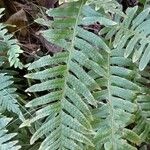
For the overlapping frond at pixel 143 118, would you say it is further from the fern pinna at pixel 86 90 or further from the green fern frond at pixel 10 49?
the green fern frond at pixel 10 49

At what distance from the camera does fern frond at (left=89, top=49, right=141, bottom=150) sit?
163 cm

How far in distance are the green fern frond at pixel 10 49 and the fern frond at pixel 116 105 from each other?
0.29 meters

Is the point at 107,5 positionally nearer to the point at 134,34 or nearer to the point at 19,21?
the point at 134,34

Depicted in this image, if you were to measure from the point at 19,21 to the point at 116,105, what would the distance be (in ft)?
2.04

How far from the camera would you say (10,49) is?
1.72 metres

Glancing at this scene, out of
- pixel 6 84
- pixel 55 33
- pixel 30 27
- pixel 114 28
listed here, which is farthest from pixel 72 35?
pixel 30 27

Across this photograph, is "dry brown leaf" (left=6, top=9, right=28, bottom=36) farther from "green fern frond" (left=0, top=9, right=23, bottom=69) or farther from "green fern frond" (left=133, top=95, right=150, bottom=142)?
"green fern frond" (left=133, top=95, right=150, bottom=142)

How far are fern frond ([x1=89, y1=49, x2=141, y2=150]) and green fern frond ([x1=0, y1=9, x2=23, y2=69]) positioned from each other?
0.94ft

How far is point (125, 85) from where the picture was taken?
170 cm

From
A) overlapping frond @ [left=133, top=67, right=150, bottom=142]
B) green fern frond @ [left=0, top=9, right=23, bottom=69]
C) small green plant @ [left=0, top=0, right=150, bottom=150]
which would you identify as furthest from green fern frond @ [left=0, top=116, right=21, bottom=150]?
overlapping frond @ [left=133, top=67, right=150, bottom=142]

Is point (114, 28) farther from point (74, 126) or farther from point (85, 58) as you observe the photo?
point (74, 126)

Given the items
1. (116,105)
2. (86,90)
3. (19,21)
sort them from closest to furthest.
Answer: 1. (86,90)
2. (116,105)
3. (19,21)

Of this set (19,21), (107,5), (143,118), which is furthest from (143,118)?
(19,21)

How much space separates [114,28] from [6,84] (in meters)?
0.46
